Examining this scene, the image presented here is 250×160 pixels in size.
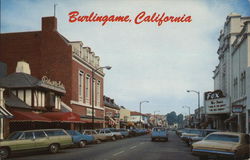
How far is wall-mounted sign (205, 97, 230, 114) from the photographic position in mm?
43094

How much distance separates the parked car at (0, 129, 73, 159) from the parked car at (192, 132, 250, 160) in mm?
10182

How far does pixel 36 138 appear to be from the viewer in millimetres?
19578

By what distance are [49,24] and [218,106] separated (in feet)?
90.8

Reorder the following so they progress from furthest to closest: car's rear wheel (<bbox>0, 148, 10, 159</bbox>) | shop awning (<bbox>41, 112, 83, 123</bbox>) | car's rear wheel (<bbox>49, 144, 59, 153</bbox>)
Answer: shop awning (<bbox>41, 112, 83, 123</bbox>)
car's rear wheel (<bbox>49, 144, 59, 153</bbox>)
car's rear wheel (<bbox>0, 148, 10, 159</bbox>)

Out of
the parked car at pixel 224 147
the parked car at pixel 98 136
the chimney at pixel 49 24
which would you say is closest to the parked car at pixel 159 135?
the parked car at pixel 98 136

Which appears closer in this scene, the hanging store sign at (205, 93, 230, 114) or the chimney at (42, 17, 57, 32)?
the hanging store sign at (205, 93, 230, 114)

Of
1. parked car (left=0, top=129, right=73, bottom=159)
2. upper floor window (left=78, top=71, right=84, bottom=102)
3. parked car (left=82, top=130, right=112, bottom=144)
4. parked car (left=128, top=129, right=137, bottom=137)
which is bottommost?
parked car (left=128, top=129, right=137, bottom=137)

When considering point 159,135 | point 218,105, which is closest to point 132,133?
point 218,105

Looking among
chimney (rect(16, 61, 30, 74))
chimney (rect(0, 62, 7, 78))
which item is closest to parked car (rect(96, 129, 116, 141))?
chimney (rect(16, 61, 30, 74))

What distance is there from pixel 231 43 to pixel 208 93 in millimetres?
8749

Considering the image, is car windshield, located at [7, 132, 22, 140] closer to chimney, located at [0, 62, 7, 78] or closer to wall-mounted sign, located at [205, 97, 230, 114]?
chimney, located at [0, 62, 7, 78]

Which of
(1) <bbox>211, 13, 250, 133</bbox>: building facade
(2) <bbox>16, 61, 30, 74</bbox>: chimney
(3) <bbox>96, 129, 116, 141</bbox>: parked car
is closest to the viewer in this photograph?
(1) <bbox>211, 13, 250, 133</bbox>: building facade

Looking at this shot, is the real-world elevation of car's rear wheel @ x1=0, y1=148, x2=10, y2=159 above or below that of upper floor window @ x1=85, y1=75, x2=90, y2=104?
below

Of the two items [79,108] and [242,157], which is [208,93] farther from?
[242,157]
